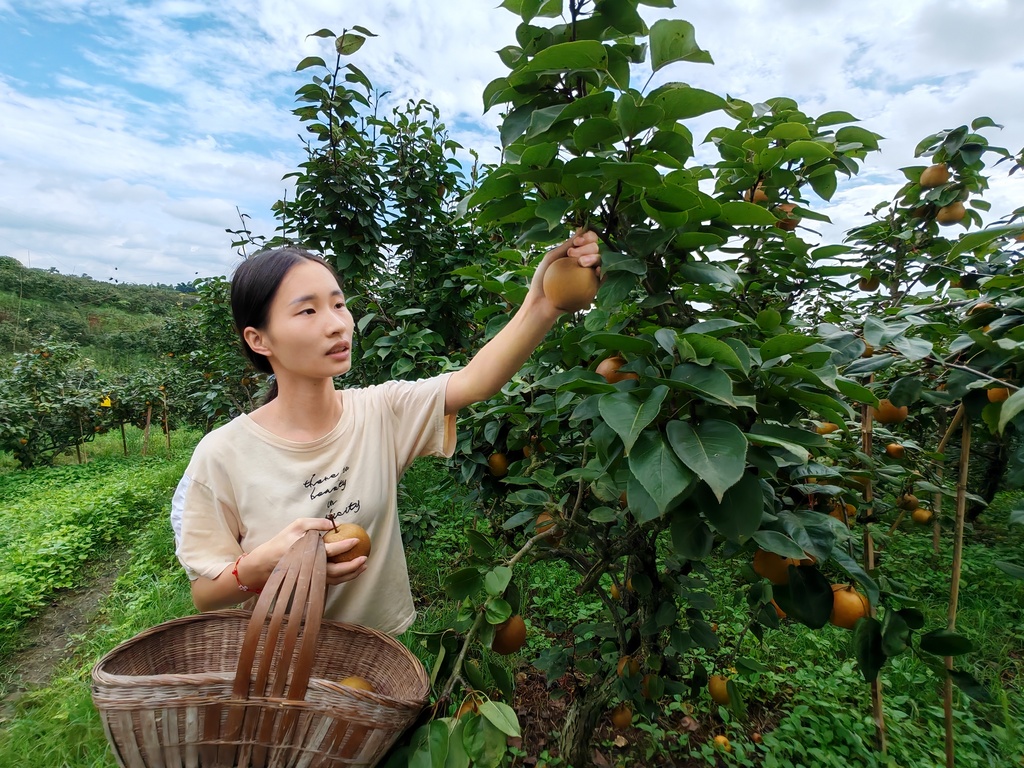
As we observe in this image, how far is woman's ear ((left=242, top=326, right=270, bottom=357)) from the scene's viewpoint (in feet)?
3.94

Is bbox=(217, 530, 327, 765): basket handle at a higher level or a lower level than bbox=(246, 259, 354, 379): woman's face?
lower

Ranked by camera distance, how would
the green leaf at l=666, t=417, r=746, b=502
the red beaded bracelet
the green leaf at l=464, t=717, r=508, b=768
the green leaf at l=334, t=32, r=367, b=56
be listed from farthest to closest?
the green leaf at l=334, t=32, r=367, b=56
the red beaded bracelet
the green leaf at l=464, t=717, r=508, b=768
the green leaf at l=666, t=417, r=746, b=502

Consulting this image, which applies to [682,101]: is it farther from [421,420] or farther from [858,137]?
[421,420]

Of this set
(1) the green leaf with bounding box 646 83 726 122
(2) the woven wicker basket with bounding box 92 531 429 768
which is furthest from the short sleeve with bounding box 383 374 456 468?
(1) the green leaf with bounding box 646 83 726 122

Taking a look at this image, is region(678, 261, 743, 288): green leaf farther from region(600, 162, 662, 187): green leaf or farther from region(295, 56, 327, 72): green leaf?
region(295, 56, 327, 72): green leaf

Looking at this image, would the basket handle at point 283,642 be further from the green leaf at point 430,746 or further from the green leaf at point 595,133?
the green leaf at point 595,133

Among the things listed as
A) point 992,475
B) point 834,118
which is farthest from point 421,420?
point 992,475

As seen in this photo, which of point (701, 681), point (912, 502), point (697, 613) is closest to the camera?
point (697, 613)

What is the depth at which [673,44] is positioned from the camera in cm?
76

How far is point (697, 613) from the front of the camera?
1356 mm

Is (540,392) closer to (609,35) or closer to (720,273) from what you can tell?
(720,273)

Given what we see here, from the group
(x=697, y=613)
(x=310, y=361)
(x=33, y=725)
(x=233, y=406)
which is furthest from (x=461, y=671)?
(x=233, y=406)

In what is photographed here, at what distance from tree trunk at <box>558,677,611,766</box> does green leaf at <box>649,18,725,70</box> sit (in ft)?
4.67

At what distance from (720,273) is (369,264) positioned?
2.26 m
